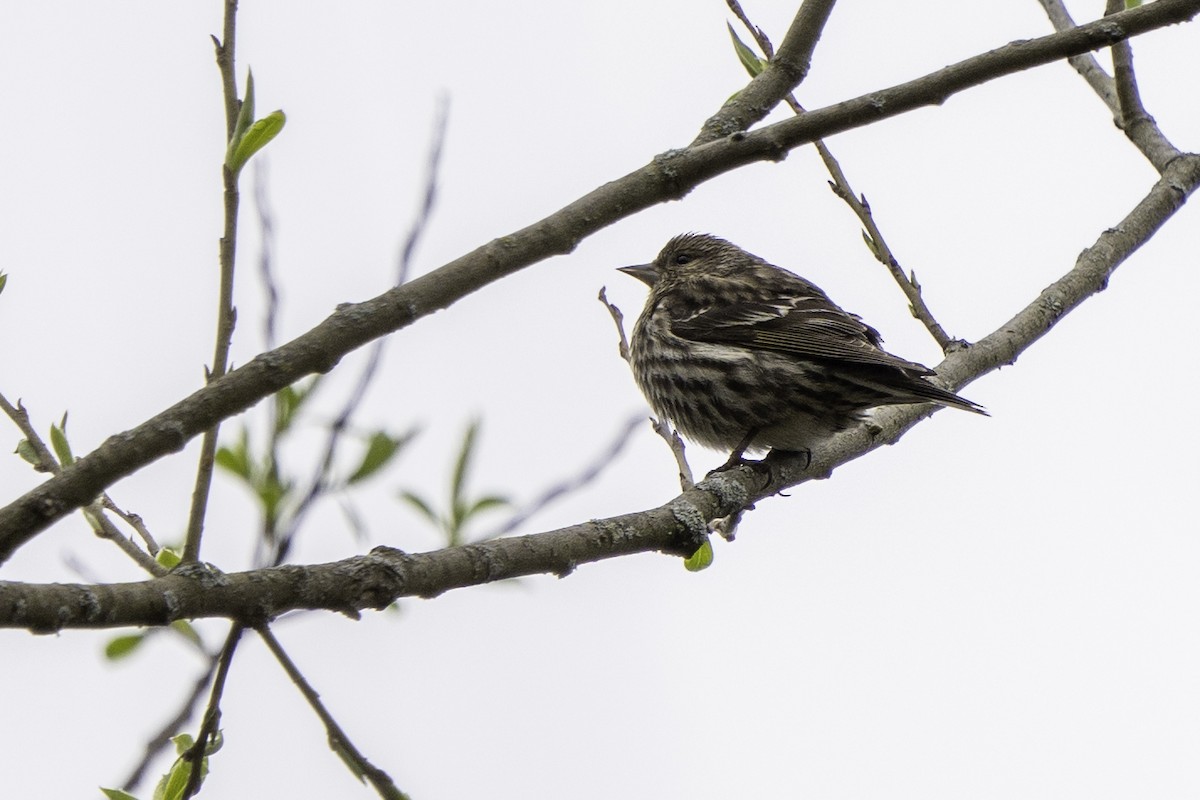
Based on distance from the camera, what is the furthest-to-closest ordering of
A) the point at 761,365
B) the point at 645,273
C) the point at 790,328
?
the point at 645,273
the point at 790,328
the point at 761,365

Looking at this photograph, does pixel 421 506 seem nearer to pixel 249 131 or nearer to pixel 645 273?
pixel 249 131

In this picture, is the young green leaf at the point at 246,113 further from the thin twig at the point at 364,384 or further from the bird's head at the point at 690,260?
the bird's head at the point at 690,260

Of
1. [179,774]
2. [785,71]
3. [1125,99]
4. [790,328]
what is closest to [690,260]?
[790,328]

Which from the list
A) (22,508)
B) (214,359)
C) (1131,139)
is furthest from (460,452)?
(1131,139)

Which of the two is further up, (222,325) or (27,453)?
(27,453)

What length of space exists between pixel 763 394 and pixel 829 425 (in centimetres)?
34

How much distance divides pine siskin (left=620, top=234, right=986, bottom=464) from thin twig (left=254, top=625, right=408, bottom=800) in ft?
10.1

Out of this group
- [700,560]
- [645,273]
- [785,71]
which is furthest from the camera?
[645,273]

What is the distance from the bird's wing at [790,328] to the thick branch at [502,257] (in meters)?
2.81

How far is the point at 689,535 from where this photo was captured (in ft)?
11.2

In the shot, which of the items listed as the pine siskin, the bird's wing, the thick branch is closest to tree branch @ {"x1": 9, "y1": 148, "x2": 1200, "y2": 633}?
the thick branch

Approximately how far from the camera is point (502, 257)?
2660mm

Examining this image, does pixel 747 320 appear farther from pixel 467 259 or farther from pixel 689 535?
pixel 467 259

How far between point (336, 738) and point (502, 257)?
3.15 feet
